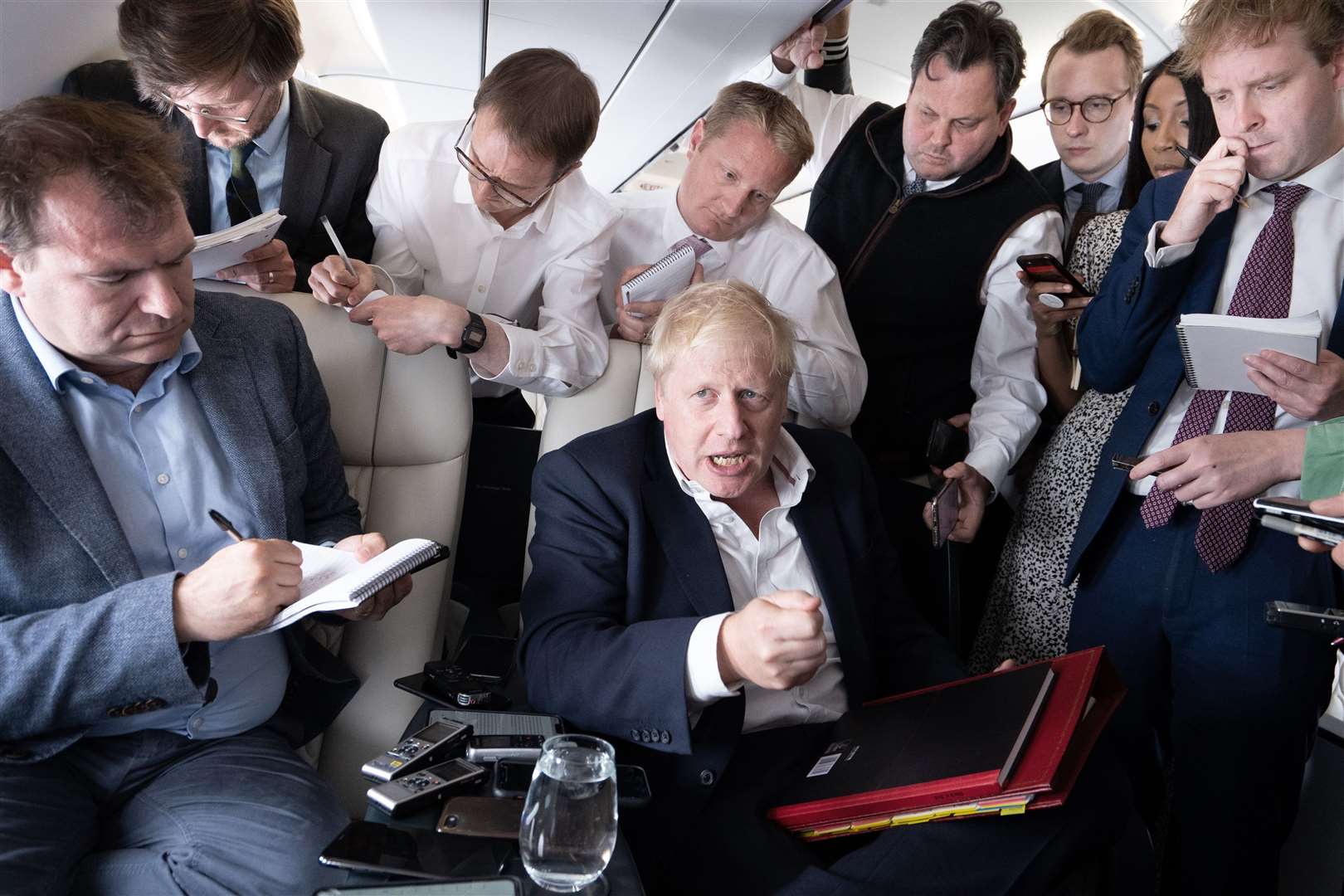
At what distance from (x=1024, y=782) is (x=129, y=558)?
4.48 ft

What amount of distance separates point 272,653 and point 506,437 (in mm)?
857

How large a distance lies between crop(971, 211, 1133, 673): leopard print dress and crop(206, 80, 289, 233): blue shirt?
187cm

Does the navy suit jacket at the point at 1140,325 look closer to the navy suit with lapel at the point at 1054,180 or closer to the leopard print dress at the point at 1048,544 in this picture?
the leopard print dress at the point at 1048,544

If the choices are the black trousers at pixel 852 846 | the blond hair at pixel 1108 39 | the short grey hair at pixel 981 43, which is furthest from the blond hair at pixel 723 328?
the blond hair at pixel 1108 39

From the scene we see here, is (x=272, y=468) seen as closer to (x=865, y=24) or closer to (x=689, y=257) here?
(x=689, y=257)

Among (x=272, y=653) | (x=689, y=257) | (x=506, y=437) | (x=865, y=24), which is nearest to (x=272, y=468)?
(x=272, y=653)

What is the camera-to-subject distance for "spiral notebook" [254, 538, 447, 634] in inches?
58.2

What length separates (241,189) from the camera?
237 centimetres

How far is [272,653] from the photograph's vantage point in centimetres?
185

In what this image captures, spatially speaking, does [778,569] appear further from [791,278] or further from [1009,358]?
[1009,358]

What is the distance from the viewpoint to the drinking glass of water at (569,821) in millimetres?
1217

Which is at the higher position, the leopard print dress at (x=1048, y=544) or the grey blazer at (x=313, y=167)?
the grey blazer at (x=313, y=167)

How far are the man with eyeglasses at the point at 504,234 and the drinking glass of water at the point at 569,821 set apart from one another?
1149 mm

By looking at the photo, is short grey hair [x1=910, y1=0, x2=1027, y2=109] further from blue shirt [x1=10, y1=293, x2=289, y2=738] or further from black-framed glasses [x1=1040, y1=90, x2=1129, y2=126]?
blue shirt [x1=10, y1=293, x2=289, y2=738]
